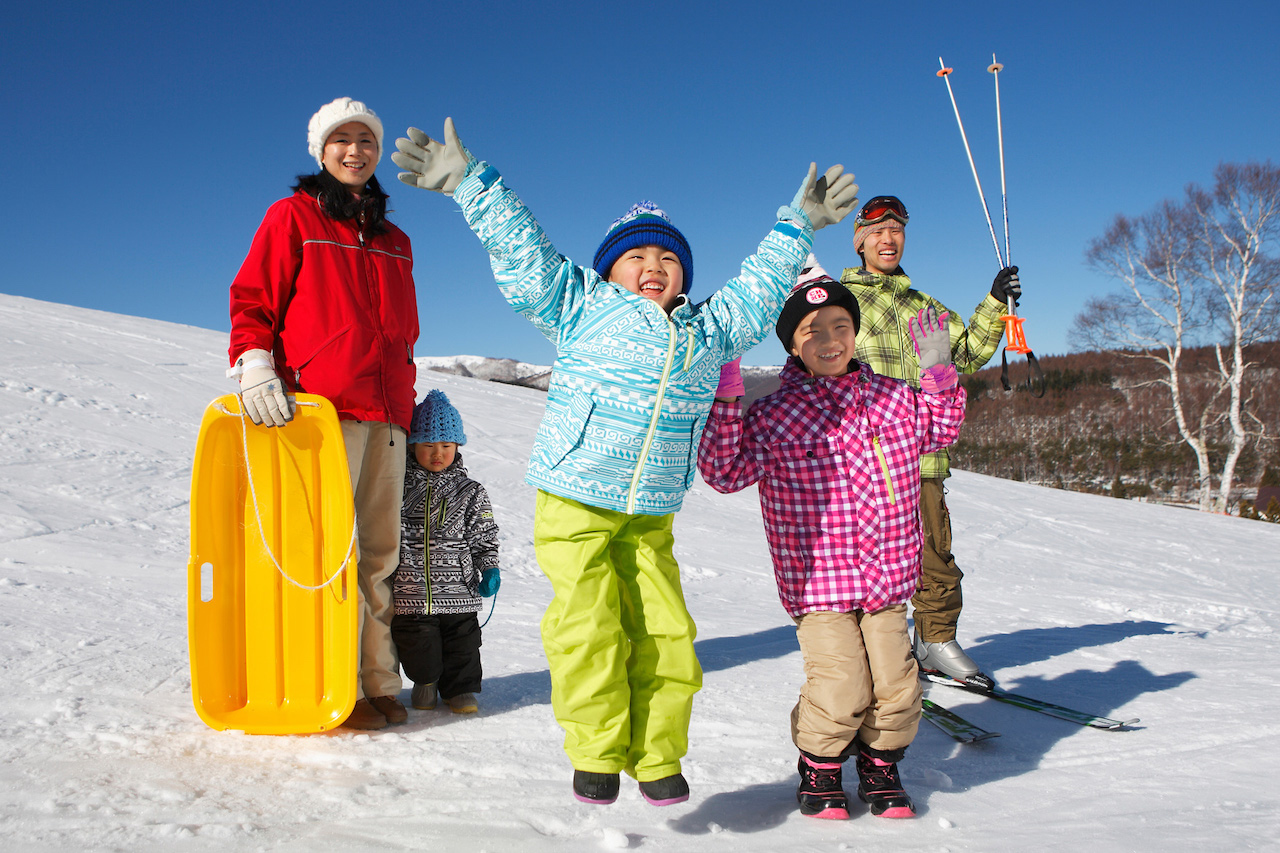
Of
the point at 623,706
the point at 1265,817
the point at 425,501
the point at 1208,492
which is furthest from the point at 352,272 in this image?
the point at 1208,492

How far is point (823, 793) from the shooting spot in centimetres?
201

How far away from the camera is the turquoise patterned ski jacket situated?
185 centimetres

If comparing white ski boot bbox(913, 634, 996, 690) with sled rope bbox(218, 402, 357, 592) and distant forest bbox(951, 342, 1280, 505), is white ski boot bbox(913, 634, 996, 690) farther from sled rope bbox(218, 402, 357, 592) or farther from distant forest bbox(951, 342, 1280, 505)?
distant forest bbox(951, 342, 1280, 505)

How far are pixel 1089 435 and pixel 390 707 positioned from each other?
202ft

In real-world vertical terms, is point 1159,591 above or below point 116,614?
below

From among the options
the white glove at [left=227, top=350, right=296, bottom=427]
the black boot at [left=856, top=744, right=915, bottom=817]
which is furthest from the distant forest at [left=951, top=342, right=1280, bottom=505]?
the white glove at [left=227, top=350, right=296, bottom=427]

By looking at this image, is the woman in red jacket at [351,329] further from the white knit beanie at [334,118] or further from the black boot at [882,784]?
the black boot at [882,784]

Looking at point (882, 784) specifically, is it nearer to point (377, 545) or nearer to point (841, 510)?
point (841, 510)

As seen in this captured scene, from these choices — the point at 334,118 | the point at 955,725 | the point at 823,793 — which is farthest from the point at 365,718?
the point at 955,725

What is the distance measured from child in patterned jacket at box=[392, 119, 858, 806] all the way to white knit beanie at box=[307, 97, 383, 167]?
2.70 ft

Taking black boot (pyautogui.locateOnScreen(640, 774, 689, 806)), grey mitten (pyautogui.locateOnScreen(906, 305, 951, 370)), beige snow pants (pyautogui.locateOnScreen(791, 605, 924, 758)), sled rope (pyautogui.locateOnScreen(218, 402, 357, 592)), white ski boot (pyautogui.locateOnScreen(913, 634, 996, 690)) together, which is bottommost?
white ski boot (pyautogui.locateOnScreen(913, 634, 996, 690))

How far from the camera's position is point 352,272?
2533 millimetres

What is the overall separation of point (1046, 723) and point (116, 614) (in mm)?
3843

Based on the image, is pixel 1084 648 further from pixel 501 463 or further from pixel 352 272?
pixel 501 463
